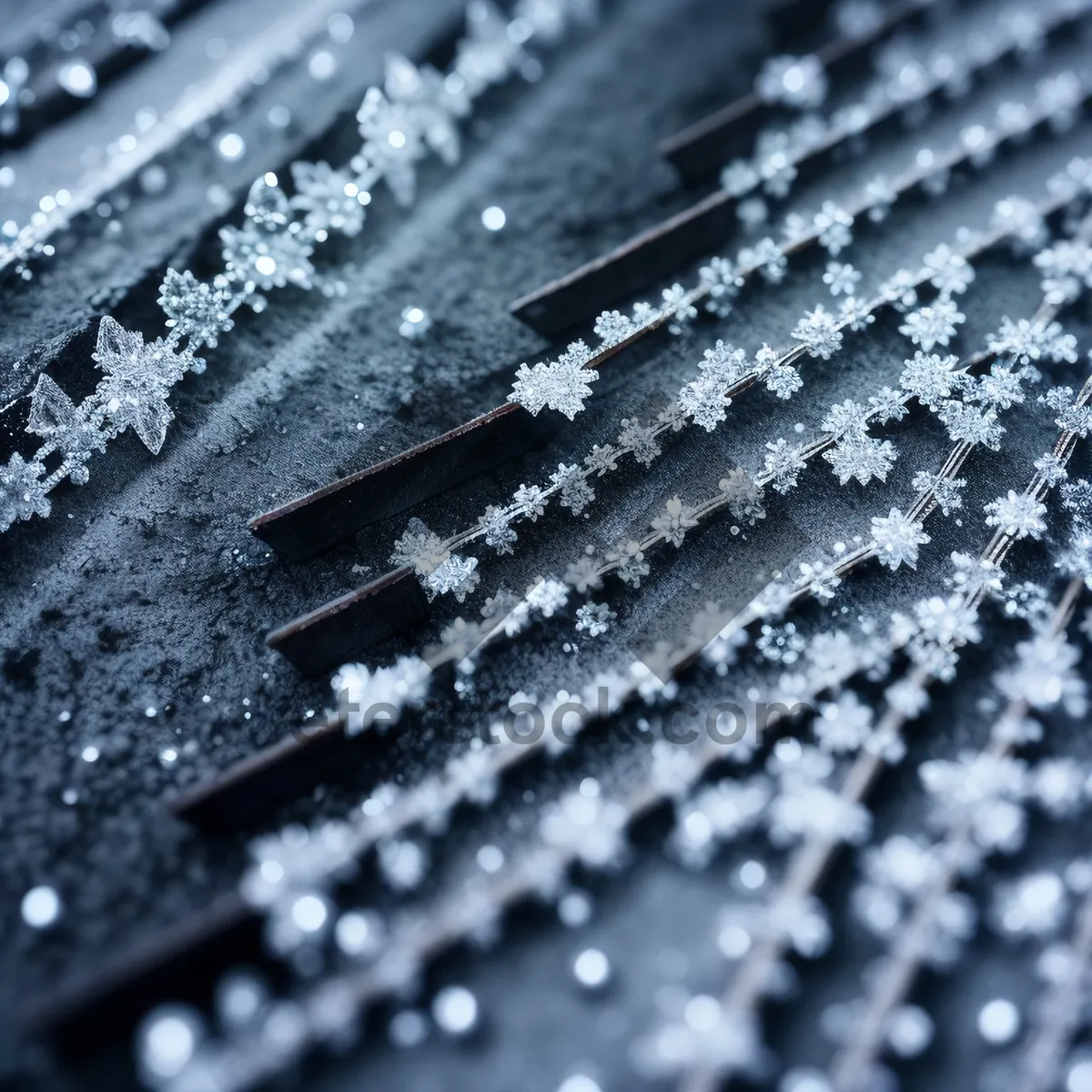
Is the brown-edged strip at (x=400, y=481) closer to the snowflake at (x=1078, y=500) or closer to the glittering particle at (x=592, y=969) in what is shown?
the glittering particle at (x=592, y=969)

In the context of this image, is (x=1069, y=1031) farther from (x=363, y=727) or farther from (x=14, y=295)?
(x=14, y=295)

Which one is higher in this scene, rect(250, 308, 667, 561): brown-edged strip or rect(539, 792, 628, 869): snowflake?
rect(250, 308, 667, 561): brown-edged strip

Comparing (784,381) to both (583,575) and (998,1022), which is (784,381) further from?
(998,1022)

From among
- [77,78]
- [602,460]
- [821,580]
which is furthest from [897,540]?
[77,78]

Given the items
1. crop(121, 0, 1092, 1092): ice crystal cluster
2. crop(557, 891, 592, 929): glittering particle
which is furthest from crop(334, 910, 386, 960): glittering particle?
crop(557, 891, 592, 929): glittering particle

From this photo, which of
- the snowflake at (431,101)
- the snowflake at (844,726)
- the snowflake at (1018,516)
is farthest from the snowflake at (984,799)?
the snowflake at (431,101)

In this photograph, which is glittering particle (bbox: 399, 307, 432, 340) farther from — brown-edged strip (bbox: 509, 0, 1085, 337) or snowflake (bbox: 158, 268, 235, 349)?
snowflake (bbox: 158, 268, 235, 349)

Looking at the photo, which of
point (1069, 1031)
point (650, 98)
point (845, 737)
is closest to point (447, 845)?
point (845, 737)
